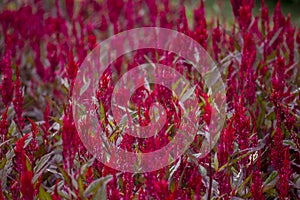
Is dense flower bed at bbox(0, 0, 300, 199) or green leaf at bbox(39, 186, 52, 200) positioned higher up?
dense flower bed at bbox(0, 0, 300, 199)

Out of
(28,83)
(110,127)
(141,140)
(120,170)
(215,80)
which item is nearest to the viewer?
(120,170)

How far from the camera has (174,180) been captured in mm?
1482

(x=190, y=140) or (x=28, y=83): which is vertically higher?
(x=28, y=83)

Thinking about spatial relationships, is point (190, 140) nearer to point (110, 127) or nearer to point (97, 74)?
point (110, 127)

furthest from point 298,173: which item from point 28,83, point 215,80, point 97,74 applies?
point 28,83

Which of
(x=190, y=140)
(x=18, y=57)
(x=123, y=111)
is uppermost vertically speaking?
(x=18, y=57)

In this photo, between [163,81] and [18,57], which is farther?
[18,57]

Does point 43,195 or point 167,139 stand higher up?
point 167,139

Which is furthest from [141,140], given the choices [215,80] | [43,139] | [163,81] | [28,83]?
[28,83]

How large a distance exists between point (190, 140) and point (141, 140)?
0.16m

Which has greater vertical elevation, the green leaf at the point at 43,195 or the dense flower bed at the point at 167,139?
the dense flower bed at the point at 167,139

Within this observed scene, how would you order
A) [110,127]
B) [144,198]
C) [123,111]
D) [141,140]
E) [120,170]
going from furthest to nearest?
1. [123,111]
2. [110,127]
3. [141,140]
4. [120,170]
5. [144,198]

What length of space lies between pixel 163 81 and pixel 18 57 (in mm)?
1537

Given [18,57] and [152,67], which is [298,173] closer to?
[152,67]
